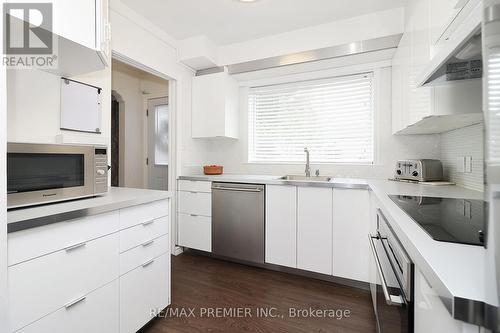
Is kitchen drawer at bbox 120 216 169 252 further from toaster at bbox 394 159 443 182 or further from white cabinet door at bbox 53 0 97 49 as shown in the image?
toaster at bbox 394 159 443 182

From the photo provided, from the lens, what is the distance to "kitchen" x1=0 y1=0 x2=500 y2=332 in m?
0.81

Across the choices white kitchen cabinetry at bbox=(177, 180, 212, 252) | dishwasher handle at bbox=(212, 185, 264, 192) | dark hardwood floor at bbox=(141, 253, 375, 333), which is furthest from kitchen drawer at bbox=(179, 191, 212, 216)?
dark hardwood floor at bbox=(141, 253, 375, 333)

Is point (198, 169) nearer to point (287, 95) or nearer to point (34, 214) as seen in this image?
point (287, 95)

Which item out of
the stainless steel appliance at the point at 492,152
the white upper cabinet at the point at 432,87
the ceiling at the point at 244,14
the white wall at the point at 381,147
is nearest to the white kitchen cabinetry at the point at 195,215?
the white wall at the point at 381,147

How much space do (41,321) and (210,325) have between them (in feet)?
3.18

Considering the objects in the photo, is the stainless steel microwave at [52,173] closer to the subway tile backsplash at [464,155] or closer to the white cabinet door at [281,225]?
the white cabinet door at [281,225]

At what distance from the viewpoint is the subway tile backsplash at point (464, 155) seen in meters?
1.43

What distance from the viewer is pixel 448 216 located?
0.88m

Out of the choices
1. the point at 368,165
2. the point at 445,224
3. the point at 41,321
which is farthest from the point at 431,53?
the point at 41,321

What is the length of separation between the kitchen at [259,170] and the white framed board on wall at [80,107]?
0.04ft

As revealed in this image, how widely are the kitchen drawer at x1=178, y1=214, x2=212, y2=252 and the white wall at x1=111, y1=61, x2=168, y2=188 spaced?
177 cm

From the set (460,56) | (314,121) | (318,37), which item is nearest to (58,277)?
(460,56)

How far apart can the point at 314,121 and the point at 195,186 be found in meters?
1.60

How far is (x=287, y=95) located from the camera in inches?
117
